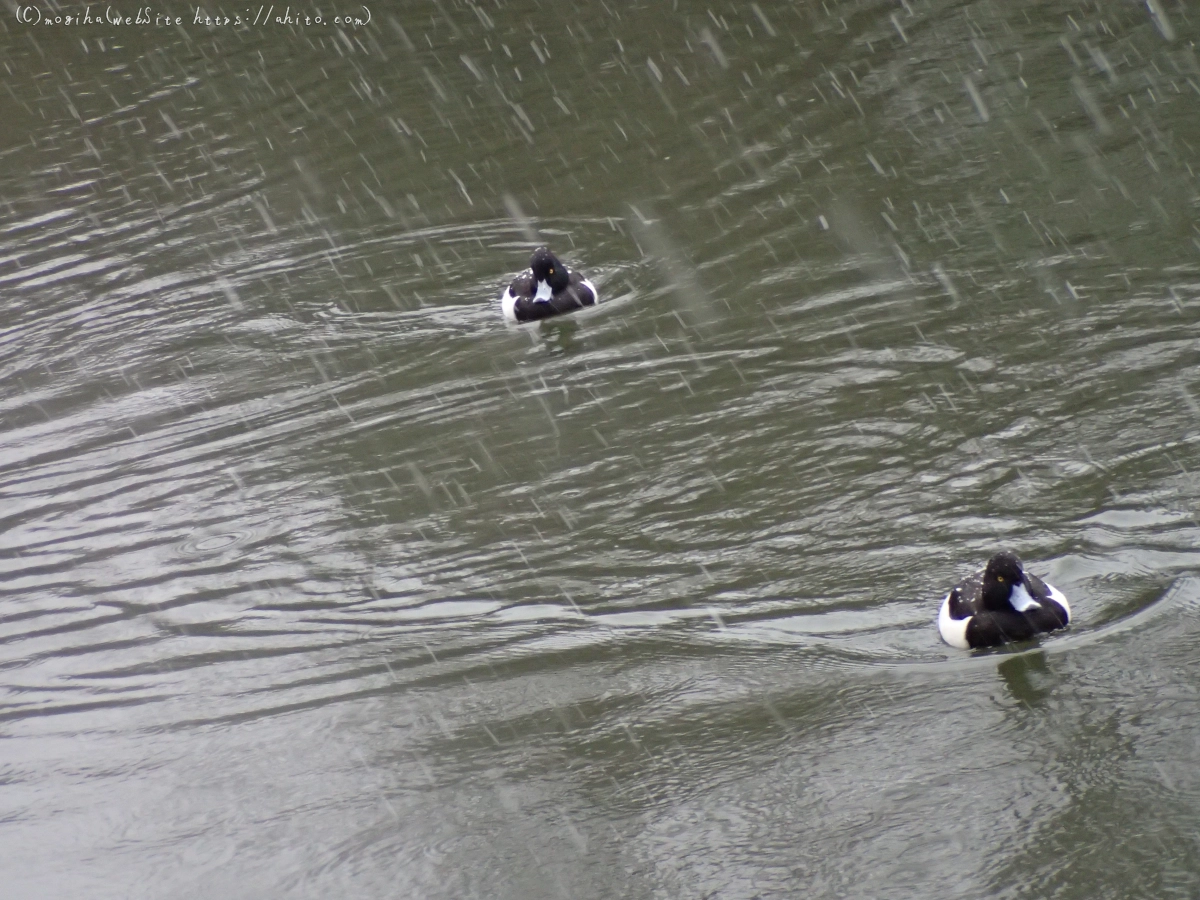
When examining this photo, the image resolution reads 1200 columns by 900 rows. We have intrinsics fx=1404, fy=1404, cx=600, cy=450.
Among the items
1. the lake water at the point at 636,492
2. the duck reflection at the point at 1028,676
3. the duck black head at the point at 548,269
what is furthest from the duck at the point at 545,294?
the duck reflection at the point at 1028,676

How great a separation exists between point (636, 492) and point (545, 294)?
121 inches

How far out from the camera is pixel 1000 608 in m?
6.58

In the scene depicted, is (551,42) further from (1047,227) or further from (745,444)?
(745,444)

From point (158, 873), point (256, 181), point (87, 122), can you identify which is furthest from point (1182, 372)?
point (87, 122)

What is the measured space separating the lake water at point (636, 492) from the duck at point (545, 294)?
0.18m

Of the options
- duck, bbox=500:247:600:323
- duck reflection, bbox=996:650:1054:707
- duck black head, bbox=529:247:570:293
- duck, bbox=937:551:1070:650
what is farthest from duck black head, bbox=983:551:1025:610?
duck black head, bbox=529:247:570:293

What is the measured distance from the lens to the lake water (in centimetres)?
615

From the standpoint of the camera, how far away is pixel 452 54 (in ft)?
61.2

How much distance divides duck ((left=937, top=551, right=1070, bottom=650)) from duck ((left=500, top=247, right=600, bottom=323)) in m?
5.12

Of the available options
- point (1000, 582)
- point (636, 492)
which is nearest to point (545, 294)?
point (636, 492)

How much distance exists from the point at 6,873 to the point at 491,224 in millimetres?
8242

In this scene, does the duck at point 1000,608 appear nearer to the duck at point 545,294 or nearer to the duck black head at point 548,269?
the duck at point 545,294

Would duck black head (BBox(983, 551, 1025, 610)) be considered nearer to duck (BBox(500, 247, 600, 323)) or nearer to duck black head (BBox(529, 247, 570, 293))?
duck (BBox(500, 247, 600, 323))

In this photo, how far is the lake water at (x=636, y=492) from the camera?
20.2 ft
